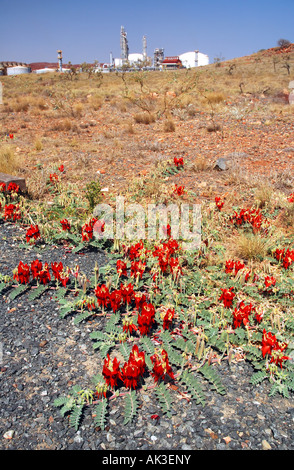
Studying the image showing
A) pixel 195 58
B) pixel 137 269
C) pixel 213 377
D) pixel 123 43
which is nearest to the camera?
pixel 213 377

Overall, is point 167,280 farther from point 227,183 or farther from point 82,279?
point 227,183

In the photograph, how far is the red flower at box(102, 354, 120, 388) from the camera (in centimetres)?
208

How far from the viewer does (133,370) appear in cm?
207

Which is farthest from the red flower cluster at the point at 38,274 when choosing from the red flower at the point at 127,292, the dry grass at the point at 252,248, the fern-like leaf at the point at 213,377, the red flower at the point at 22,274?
the dry grass at the point at 252,248

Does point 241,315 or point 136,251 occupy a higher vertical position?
point 136,251

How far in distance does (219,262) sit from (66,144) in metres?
5.94

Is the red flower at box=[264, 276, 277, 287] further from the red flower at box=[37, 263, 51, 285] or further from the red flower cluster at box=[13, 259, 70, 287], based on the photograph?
the red flower at box=[37, 263, 51, 285]

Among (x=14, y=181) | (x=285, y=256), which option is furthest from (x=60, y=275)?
(x=14, y=181)

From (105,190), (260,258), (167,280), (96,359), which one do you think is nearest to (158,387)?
(96,359)

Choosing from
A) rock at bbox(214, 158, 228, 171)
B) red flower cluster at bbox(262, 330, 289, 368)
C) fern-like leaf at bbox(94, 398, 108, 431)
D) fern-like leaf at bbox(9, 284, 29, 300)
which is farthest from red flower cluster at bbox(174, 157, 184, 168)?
fern-like leaf at bbox(94, 398, 108, 431)

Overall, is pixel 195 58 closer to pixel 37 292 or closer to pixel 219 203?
pixel 219 203

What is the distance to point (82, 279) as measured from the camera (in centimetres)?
307

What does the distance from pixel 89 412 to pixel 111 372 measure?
0.24 metres

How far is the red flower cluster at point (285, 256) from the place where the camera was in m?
3.39
